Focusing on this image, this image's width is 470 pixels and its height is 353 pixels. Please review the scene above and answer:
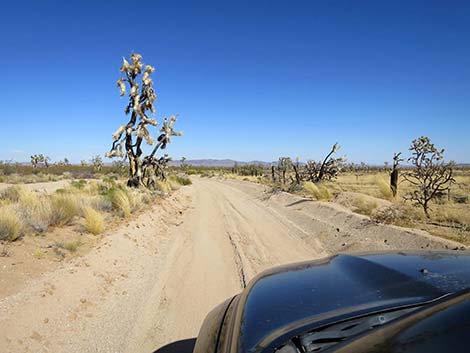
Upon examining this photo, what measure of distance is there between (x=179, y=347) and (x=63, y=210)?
6.71 m

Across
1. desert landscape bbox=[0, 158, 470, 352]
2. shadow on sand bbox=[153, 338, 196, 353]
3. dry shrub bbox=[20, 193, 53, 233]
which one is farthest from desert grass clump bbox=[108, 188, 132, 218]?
shadow on sand bbox=[153, 338, 196, 353]

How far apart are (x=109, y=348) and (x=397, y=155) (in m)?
19.5

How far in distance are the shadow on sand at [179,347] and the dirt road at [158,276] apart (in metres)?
0.11

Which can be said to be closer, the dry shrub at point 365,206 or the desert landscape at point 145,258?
the desert landscape at point 145,258

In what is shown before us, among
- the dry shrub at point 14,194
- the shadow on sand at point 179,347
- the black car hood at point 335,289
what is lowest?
the shadow on sand at point 179,347

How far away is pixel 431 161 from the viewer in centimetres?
1426

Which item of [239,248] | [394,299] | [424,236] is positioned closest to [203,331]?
[394,299]

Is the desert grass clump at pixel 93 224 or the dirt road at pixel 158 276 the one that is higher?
the desert grass clump at pixel 93 224

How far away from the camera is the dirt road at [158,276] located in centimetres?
453

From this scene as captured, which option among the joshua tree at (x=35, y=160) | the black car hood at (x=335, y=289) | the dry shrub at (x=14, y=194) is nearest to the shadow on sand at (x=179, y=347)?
the black car hood at (x=335, y=289)

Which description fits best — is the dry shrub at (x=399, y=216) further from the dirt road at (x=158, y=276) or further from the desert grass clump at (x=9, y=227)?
the desert grass clump at (x=9, y=227)

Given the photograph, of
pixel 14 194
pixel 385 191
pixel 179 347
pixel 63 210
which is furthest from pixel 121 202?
pixel 385 191

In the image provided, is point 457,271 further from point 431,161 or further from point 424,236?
point 431,161

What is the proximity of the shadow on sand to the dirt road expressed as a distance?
11cm
